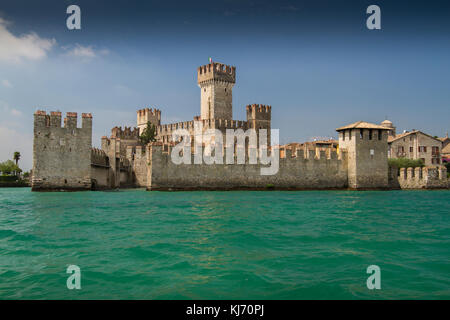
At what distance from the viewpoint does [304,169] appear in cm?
2992

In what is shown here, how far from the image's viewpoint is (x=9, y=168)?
56.0m

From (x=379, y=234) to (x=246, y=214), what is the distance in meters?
5.10

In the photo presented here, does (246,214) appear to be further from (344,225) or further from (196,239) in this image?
(196,239)

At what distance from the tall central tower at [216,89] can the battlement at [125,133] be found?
8087 mm

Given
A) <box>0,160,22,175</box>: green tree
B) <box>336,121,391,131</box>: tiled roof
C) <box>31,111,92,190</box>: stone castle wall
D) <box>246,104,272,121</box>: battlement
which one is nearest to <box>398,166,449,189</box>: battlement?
<box>336,121,391,131</box>: tiled roof

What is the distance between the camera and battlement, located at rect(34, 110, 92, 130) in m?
26.2

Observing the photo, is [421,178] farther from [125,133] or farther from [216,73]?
[125,133]

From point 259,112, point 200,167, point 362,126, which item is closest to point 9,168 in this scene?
point 259,112

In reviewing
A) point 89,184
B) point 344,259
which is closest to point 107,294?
point 344,259

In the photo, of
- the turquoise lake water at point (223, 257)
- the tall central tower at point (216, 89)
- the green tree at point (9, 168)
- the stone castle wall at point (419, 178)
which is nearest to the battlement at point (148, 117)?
the tall central tower at point (216, 89)

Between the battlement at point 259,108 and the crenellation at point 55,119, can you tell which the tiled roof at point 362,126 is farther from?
the crenellation at point 55,119

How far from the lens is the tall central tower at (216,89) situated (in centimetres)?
4097

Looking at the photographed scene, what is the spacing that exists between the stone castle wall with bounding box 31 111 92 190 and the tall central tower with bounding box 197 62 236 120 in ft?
54.2
